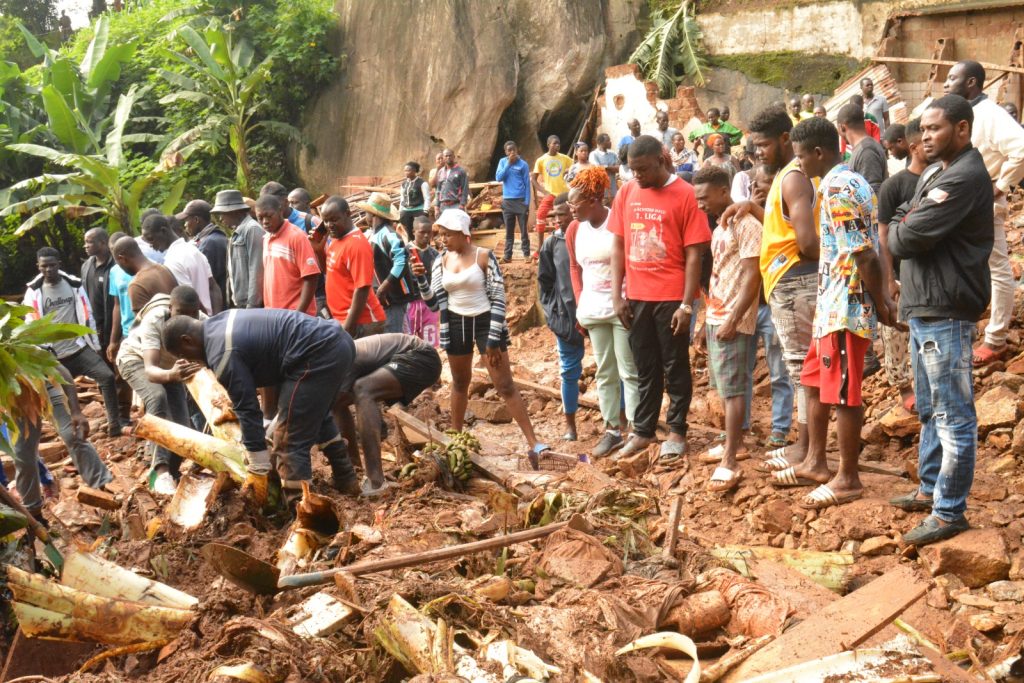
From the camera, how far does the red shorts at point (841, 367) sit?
201 inches

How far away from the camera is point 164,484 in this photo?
7.07 metres

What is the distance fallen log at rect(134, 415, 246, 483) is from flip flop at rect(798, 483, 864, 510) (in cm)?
348

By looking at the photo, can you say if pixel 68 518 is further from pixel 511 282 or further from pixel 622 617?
pixel 511 282

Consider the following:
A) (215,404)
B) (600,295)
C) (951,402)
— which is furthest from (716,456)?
(215,404)

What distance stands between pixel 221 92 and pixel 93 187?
4.41 m

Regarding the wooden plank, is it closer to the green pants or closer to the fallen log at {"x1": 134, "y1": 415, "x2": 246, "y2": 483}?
the green pants

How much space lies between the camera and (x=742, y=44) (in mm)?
19328

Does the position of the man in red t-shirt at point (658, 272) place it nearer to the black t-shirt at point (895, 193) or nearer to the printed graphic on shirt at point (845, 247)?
the black t-shirt at point (895, 193)

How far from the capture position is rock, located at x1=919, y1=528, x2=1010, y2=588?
4.67m

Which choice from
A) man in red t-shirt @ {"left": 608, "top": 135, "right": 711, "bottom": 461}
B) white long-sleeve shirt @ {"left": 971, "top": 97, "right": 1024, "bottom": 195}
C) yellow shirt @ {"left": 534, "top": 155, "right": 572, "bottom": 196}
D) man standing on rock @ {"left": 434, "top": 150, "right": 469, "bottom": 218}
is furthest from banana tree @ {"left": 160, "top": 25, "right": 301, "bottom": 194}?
white long-sleeve shirt @ {"left": 971, "top": 97, "right": 1024, "bottom": 195}

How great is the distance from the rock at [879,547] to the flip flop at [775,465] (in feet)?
3.26

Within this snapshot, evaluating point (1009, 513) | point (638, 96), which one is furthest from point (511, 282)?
point (1009, 513)

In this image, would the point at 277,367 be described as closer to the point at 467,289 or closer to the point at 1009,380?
the point at 467,289

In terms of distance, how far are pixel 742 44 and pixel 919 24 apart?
11.6 feet
